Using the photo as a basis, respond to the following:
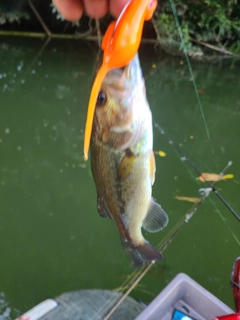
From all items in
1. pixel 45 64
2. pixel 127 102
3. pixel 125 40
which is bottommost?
pixel 45 64

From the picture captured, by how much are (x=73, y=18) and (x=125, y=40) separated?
26cm

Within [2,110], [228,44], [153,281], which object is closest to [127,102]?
[153,281]

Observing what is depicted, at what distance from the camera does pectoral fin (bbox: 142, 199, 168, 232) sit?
84cm

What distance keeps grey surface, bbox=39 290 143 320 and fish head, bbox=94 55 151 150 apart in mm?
1082

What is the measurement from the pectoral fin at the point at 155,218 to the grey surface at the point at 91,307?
34.3 inches

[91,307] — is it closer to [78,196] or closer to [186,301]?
[186,301]

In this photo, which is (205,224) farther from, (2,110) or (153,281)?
(2,110)

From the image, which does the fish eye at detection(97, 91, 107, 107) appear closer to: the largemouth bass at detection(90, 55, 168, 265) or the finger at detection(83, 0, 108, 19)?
the largemouth bass at detection(90, 55, 168, 265)

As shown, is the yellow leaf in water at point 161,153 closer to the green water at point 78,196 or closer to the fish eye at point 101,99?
the green water at point 78,196

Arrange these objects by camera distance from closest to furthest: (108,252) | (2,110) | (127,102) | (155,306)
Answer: (127,102), (155,306), (108,252), (2,110)

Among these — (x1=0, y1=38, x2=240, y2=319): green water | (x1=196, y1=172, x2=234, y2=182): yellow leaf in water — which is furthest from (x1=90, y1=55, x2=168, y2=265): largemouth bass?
(x1=196, y1=172, x2=234, y2=182): yellow leaf in water

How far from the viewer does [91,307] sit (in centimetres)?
164

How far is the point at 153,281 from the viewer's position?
1965 mm

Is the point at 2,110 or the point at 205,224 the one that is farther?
the point at 2,110
